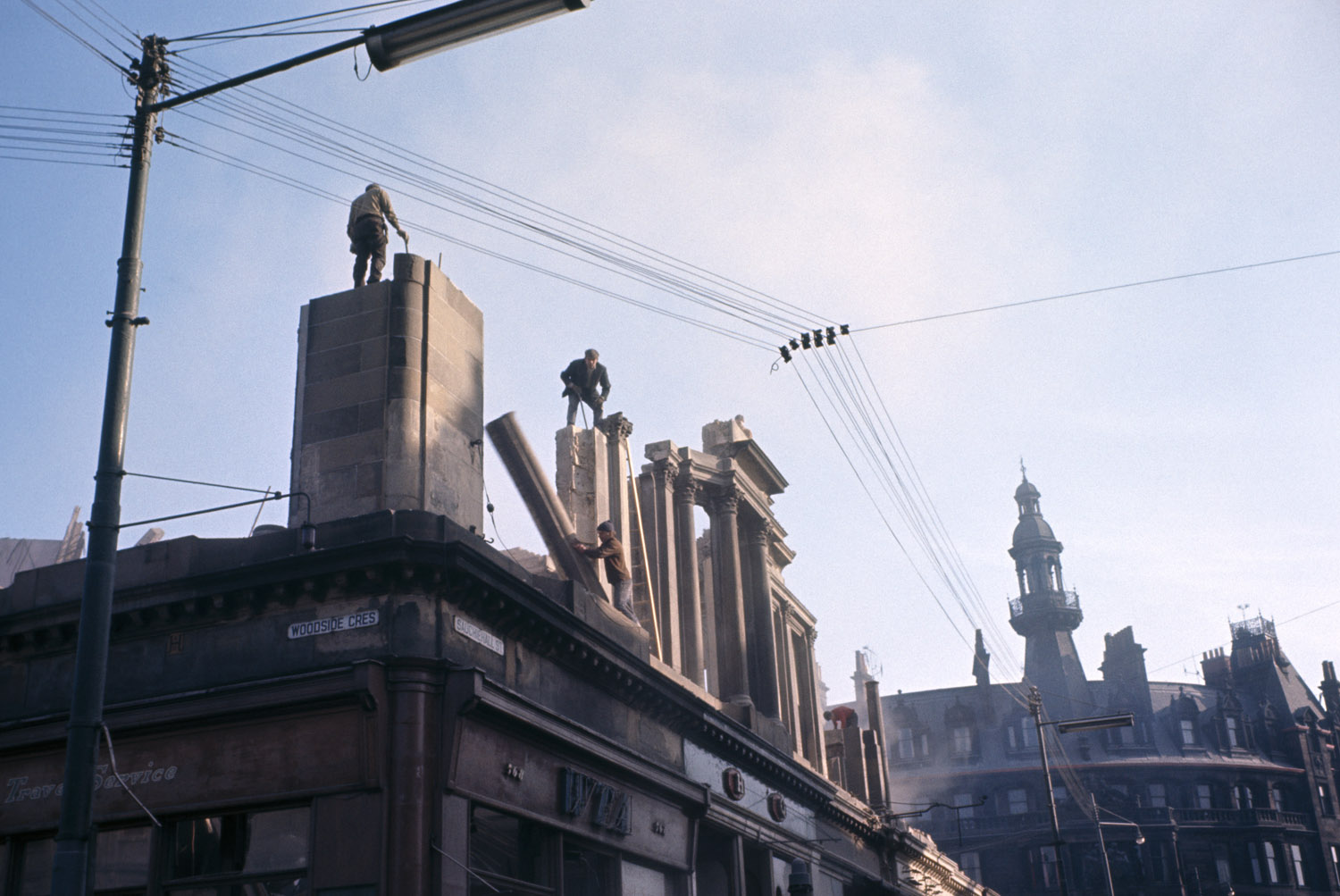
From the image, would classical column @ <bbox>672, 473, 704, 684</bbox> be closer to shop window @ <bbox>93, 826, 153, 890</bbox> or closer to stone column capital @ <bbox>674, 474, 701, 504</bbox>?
A: stone column capital @ <bbox>674, 474, 701, 504</bbox>

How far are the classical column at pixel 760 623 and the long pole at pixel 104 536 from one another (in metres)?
21.2

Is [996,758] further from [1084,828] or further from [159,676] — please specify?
[159,676]

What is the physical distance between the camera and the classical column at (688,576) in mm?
27172

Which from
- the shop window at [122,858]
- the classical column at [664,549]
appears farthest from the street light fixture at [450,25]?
the classical column at [664,549]

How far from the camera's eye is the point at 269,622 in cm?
1597

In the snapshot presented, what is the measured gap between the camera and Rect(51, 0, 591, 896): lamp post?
9516 mm

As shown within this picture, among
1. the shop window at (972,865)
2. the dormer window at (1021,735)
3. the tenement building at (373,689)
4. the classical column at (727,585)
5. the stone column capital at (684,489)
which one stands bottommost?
the tenement building at (373,689)

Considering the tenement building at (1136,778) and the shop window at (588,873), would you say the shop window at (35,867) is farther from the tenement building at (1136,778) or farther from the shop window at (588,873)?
the tenement building at (1136,778)

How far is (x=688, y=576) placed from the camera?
2822cm

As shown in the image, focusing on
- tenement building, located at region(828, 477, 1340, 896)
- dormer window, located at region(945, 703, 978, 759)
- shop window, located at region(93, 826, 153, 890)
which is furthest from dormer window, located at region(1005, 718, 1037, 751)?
shop window, located at region(93, 826, 153, 890)

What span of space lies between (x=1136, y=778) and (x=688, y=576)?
63284 mm

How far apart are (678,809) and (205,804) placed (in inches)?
378

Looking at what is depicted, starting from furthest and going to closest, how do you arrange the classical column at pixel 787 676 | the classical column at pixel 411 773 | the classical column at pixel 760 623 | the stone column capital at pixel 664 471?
the classical column at pixel 787 676
the classical column at pixel 760 623
the stone column capital at pixel 664 471
the classical column at pixel 411 773

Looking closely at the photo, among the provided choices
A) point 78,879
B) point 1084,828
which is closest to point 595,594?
point 78,879
